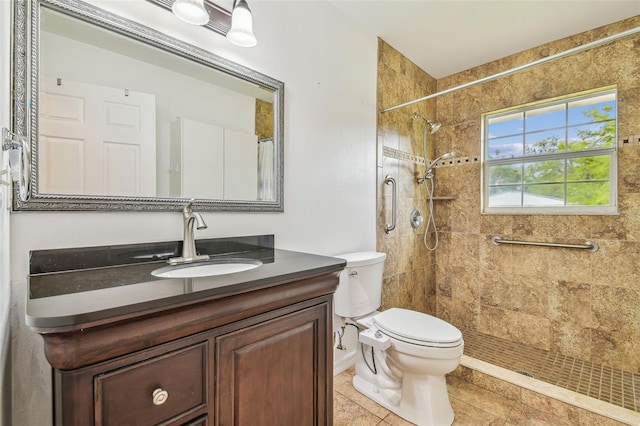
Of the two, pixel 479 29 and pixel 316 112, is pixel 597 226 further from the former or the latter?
pixel 316 112

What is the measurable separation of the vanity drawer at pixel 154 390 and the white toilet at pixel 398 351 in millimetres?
1049

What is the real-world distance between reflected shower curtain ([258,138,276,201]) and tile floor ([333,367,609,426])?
126cm

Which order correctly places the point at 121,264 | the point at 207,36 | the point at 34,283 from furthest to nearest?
1. the point at 207,36
2. the point at 121,264
3. the point at 34,283

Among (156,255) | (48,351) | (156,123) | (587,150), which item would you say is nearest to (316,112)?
(156,123)

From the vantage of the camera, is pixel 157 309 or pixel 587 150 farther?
pixel 587 150

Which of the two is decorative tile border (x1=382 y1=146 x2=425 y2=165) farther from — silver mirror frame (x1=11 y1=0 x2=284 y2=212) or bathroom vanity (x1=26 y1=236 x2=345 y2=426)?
bathroom vanity (x1=26 y1=236 x2=345 y2=426)

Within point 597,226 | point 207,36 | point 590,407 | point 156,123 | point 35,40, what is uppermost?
point 207,36

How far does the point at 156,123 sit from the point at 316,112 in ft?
3.07

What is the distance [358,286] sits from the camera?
176 cm

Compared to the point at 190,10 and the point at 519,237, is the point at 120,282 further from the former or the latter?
the point at 519,237

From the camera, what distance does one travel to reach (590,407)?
1.50 meters

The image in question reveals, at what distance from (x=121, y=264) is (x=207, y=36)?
103 centimetres

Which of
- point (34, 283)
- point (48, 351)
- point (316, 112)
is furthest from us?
point (316, 112)

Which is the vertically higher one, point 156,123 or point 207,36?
point 207,36
